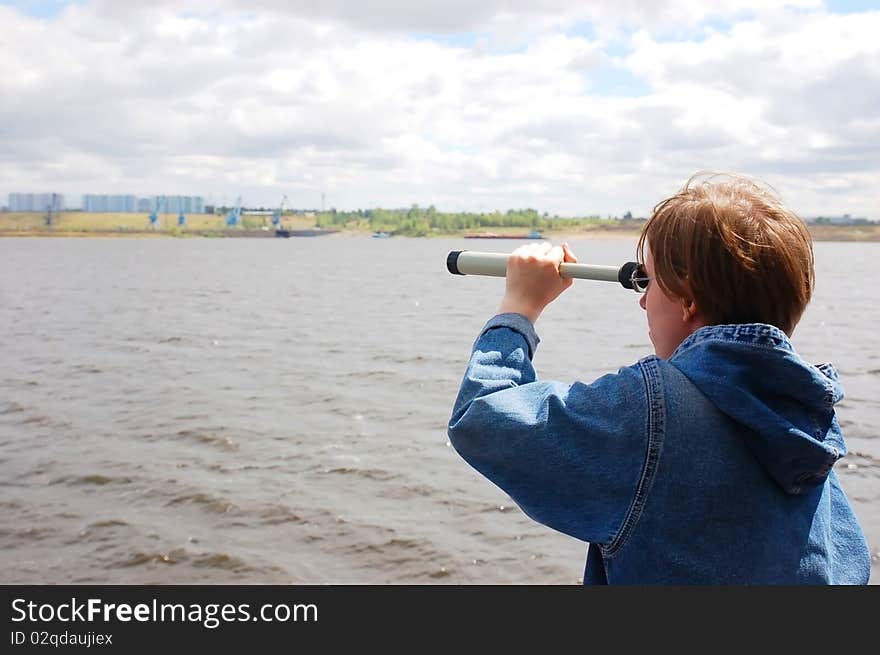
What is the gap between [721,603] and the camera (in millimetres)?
1815

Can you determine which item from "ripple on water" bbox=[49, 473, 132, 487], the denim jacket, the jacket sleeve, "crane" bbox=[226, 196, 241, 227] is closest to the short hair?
the denim jacket

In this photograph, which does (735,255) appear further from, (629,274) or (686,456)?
(686,456)

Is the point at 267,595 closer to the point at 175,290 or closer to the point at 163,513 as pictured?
the point at 163,513

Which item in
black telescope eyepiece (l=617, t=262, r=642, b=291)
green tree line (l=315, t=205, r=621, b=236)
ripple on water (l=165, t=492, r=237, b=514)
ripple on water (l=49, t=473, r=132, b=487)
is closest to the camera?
black telescope eyepiece (l=617, t=262, r=642, b=291)

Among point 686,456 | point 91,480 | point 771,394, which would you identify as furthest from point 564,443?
point 91,480

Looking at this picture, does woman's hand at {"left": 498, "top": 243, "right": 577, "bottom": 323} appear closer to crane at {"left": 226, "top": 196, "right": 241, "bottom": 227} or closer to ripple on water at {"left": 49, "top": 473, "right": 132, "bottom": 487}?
ripple on water at {"left": 49, "top": 473, "right": 132, "bottom": 487}

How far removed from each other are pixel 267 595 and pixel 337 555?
5556 millimetres

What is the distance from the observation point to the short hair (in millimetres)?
1789

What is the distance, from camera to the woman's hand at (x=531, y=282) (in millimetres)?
2061

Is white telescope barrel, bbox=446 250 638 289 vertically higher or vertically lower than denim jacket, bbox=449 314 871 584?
higher

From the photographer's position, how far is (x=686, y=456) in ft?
5.59

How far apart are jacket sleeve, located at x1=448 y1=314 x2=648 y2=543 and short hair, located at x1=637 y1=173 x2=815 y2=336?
22 cm

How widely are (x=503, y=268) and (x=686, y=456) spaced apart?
0.67 m

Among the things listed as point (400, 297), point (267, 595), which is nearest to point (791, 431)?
point (267, 595)
